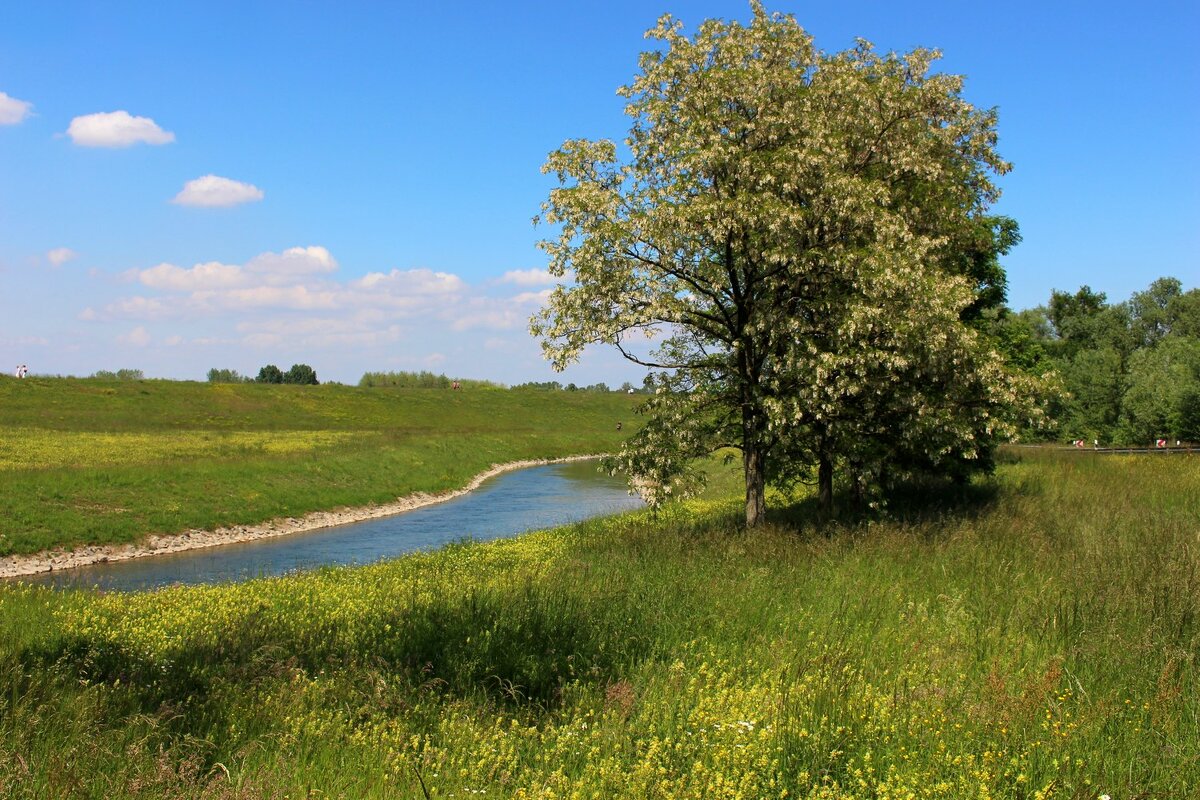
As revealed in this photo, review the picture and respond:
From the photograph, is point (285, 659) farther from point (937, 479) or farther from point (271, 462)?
point (271, 462)

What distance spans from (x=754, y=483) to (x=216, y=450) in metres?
41.9

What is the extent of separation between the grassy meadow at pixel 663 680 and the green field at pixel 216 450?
20.4m

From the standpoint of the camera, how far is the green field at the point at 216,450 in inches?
1304

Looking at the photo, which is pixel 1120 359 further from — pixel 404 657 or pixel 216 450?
pixel 404 657

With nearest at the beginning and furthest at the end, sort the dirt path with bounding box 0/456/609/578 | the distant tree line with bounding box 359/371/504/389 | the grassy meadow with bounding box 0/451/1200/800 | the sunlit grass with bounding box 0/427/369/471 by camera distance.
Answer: the grassy meadow with bounding box 0/451/1200/800
the dirt path with bounding box 0/456/609/578
the sunlit grass with bounding box 0/427/369/471
the distant tree line with bounding box 359/371/504/389

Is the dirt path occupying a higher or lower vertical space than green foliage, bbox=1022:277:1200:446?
lower

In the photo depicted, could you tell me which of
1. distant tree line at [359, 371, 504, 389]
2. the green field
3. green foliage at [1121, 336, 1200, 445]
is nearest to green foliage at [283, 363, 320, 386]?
distant tree line at [359, 371, 504, 389]

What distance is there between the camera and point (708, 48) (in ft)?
58.7

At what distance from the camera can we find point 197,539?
33312mm

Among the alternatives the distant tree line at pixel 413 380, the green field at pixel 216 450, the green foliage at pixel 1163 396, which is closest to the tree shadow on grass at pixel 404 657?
the green field at pixel 216 450

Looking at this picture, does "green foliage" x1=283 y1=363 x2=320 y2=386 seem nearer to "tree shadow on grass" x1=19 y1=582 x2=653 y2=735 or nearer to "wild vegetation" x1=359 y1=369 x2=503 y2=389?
"wild vegetation" x1=359 y1=369 x2=503 y2=389

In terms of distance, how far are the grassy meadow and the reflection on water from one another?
9.35 m

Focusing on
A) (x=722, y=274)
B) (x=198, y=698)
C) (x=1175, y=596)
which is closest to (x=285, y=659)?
(x=198, y=698)

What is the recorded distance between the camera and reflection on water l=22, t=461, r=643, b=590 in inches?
1013
